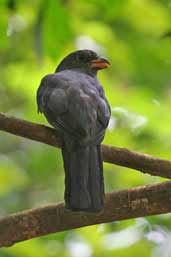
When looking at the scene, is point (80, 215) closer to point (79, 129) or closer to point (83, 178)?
point (83, 178)

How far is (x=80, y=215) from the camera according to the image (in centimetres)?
392

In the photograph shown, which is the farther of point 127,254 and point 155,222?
point 155,222

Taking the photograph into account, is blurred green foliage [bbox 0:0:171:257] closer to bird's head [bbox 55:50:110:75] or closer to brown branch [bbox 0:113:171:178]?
bird's head [bbox 55:50:110:75]

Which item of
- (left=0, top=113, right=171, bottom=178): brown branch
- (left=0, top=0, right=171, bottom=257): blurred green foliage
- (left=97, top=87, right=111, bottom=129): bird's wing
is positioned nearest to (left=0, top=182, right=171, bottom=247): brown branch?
(left=0, top=113, right=171, bottom=178): brown branch

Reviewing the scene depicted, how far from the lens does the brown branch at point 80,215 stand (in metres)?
3.89

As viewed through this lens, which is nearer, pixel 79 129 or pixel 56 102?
pixel 79 129

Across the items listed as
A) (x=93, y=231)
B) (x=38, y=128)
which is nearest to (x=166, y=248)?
(x=93, y=231)

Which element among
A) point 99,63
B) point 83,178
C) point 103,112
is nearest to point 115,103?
point 99,63

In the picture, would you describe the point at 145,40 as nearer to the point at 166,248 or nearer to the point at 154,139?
the point at 154,139

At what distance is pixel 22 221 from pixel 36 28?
3.54 ft

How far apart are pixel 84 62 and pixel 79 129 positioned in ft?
4.87

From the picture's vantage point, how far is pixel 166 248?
5816mm

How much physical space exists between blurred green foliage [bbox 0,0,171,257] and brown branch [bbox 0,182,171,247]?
3.31ft

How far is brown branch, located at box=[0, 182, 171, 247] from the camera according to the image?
153 inches
